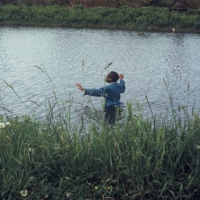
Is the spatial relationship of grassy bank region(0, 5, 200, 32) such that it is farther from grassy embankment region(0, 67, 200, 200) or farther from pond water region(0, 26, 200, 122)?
grassy embankment region(0, 67, 200, 200)

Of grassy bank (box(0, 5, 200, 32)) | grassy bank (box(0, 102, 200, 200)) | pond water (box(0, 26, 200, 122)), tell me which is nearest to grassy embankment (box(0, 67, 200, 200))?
grassy bank (box(0, 102, 200, 200))

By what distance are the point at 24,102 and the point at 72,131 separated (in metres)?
5.19

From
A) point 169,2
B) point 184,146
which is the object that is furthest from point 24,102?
point 169,2

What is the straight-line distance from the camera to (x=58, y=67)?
1619 centimetres

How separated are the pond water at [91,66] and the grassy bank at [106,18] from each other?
264 centimetres

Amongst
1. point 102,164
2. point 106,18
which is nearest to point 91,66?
point 102,164

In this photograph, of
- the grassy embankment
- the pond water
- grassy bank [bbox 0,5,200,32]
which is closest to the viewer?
the grassy embankment

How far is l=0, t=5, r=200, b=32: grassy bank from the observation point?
30.4 m

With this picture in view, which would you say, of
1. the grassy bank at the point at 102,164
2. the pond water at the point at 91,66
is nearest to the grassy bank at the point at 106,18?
the pond water at the point at 91,66

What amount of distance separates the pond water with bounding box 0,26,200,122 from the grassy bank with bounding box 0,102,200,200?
145 cm

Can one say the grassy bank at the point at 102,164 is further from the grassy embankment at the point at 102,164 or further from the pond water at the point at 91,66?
the pond water at the point at 91,66

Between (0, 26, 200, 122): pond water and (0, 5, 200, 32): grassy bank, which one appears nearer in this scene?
(0, 26, 200, 122): pond water

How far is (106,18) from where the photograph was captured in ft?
103

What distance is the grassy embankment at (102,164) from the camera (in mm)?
5281
